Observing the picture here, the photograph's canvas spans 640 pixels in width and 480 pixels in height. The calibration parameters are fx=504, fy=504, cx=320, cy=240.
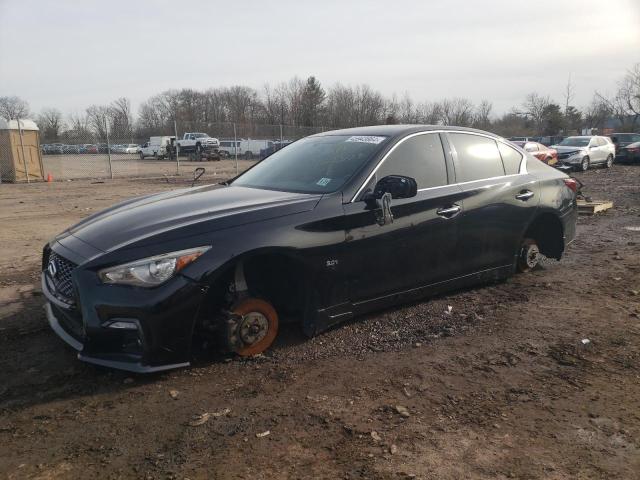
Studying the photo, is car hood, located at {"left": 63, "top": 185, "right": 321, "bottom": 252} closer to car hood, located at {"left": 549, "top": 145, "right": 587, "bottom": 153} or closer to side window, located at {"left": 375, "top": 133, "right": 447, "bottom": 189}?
side window, located at {"left": 375, "top": 133, "right": 447, "bottom": 189}

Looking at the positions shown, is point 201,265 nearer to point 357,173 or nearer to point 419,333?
point 357,173

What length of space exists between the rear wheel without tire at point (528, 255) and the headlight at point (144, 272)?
378 centimetres

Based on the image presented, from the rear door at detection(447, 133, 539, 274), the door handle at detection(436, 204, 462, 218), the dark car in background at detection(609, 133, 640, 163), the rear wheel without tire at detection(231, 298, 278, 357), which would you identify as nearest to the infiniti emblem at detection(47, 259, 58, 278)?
the rear wheel without tire at detection(231, 298, 278, 357)

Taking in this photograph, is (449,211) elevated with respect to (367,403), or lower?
elevated

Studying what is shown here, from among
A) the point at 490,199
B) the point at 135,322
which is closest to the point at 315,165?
the point at 490,199

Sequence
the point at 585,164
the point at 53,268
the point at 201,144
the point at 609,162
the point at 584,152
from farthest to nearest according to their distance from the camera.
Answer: the point at 201,144
the point at 609,162
the point at 585,164
the point at 584,152
the point at 53,268

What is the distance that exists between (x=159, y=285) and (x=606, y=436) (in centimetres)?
259

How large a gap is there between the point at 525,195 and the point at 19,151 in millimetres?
19435

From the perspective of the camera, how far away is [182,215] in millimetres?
3441

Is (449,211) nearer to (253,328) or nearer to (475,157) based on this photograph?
(475,157)

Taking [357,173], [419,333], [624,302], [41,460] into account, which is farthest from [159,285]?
[624,302]

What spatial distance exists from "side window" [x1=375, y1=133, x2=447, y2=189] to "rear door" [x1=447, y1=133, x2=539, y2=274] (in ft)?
0.65

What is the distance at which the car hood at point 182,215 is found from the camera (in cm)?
318

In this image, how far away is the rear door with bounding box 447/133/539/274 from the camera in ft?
14.9
